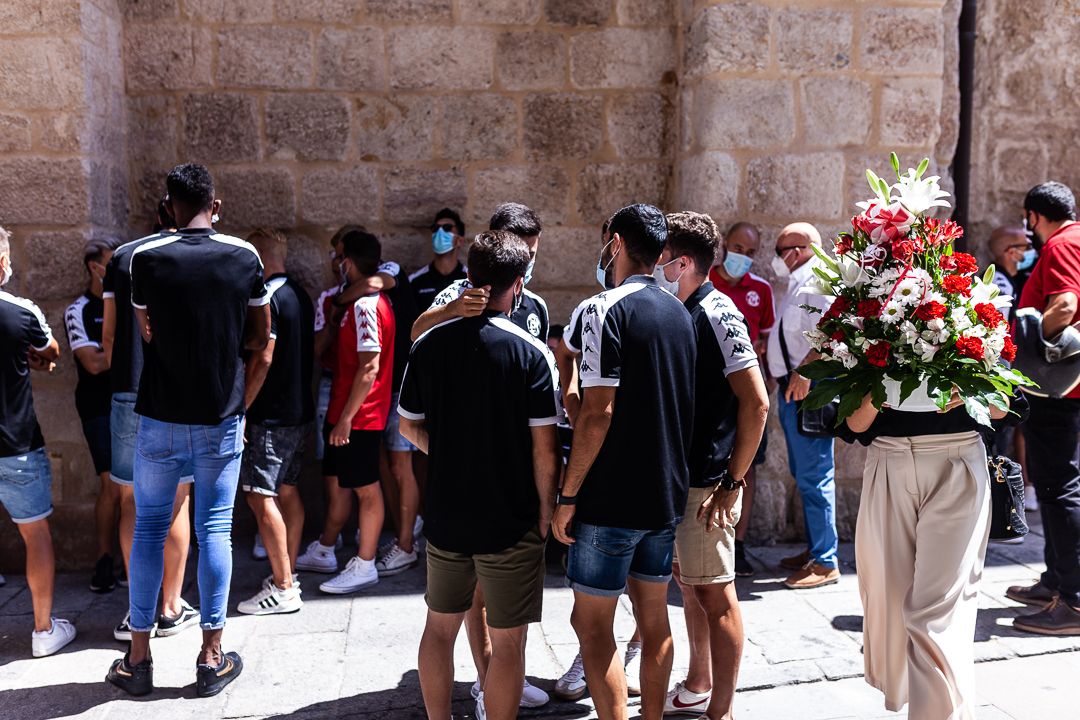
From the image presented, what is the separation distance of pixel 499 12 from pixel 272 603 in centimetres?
379

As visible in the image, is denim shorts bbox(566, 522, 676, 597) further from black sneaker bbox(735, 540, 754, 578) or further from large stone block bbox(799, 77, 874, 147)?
large stone block bbox(799, 77, 874, 147)

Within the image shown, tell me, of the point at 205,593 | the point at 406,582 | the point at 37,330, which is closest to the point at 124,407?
the point at 37,330

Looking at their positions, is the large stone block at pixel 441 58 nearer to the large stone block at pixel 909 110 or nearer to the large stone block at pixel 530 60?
the large stone block at pixel 530 60

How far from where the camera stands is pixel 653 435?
307 cm

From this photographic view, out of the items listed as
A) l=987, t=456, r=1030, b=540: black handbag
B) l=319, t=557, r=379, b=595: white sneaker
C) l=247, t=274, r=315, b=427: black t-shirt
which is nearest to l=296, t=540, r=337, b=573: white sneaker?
l=319, t=557, r=379, b=595: white sneaker

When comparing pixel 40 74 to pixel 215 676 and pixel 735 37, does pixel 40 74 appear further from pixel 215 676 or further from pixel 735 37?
pixel 735 37

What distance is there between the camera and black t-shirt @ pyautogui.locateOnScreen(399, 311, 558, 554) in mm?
2998

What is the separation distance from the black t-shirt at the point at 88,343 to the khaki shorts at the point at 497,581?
8.87 ft

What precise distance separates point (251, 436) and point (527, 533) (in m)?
2.37

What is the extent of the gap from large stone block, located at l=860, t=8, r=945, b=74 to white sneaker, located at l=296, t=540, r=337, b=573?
422 centimetres

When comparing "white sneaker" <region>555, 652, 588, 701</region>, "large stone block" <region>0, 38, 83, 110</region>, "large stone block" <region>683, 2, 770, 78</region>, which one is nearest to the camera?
"white sneaker" <region>555, 652, 588, 701</region>

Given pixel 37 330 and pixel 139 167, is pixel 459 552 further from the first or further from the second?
pixel 139 167

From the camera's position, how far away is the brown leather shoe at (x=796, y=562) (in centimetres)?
529

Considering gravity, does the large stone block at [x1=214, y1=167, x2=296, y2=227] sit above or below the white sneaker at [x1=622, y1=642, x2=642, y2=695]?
above
